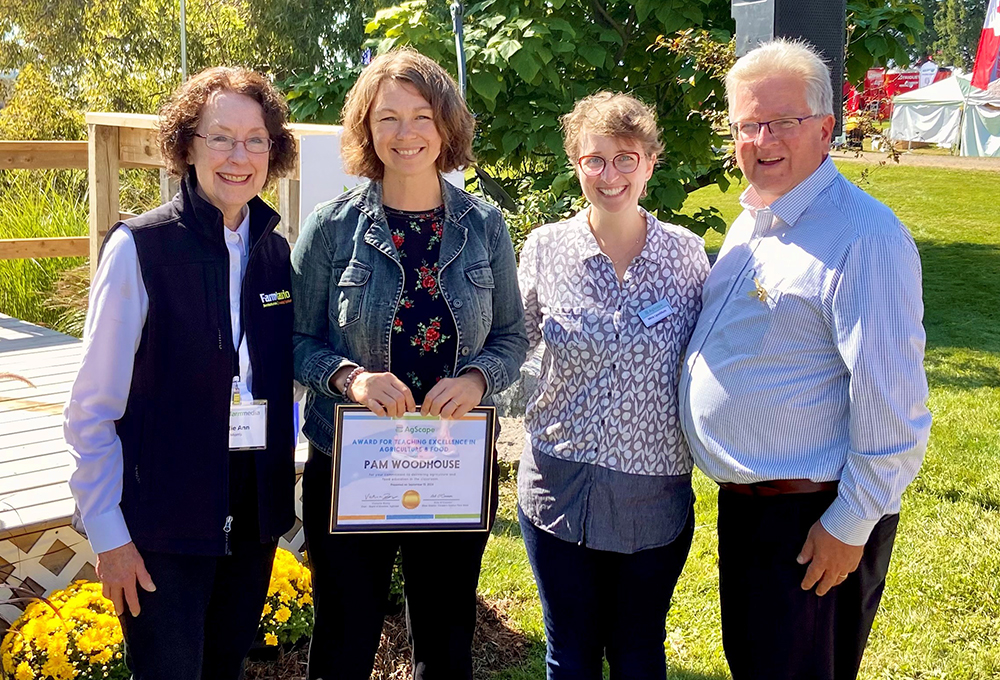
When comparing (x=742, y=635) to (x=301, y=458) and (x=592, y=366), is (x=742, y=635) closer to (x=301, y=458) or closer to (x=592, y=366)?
(x=592, y=366)

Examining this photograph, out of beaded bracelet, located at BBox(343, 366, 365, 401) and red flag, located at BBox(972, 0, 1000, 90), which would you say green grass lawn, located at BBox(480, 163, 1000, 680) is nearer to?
beaded bracelet, located at BBox(343, 366, 365, 401)

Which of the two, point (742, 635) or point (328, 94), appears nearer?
point (742, 635)

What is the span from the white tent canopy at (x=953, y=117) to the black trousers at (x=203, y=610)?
3145 cm

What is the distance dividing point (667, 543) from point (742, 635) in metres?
0.30

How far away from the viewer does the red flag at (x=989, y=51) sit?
26.4 m

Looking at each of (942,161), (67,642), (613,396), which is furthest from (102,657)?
(942,161)

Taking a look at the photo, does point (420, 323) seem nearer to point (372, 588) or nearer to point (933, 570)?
point (372, 588)

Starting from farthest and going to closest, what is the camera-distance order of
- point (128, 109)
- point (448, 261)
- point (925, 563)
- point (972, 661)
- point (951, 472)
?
point (128, 109)
point (951, 472)
point (925, 563)
point (972, 661)
point (448, 261)

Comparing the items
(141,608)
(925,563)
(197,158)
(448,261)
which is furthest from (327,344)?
(925,563)

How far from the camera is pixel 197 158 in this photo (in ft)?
7.58

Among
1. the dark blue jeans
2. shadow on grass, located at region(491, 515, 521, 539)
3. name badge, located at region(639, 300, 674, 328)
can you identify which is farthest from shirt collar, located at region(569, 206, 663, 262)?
shadow on grass, located at region(491, 515, 521, 539)

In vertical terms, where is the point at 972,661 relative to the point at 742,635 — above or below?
below

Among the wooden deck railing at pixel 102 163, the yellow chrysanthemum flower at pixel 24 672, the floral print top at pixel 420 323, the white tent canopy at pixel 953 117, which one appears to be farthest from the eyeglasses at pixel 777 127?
the white tent canopy at pixel 953 117

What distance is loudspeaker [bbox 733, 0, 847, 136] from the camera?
13.2 feet
